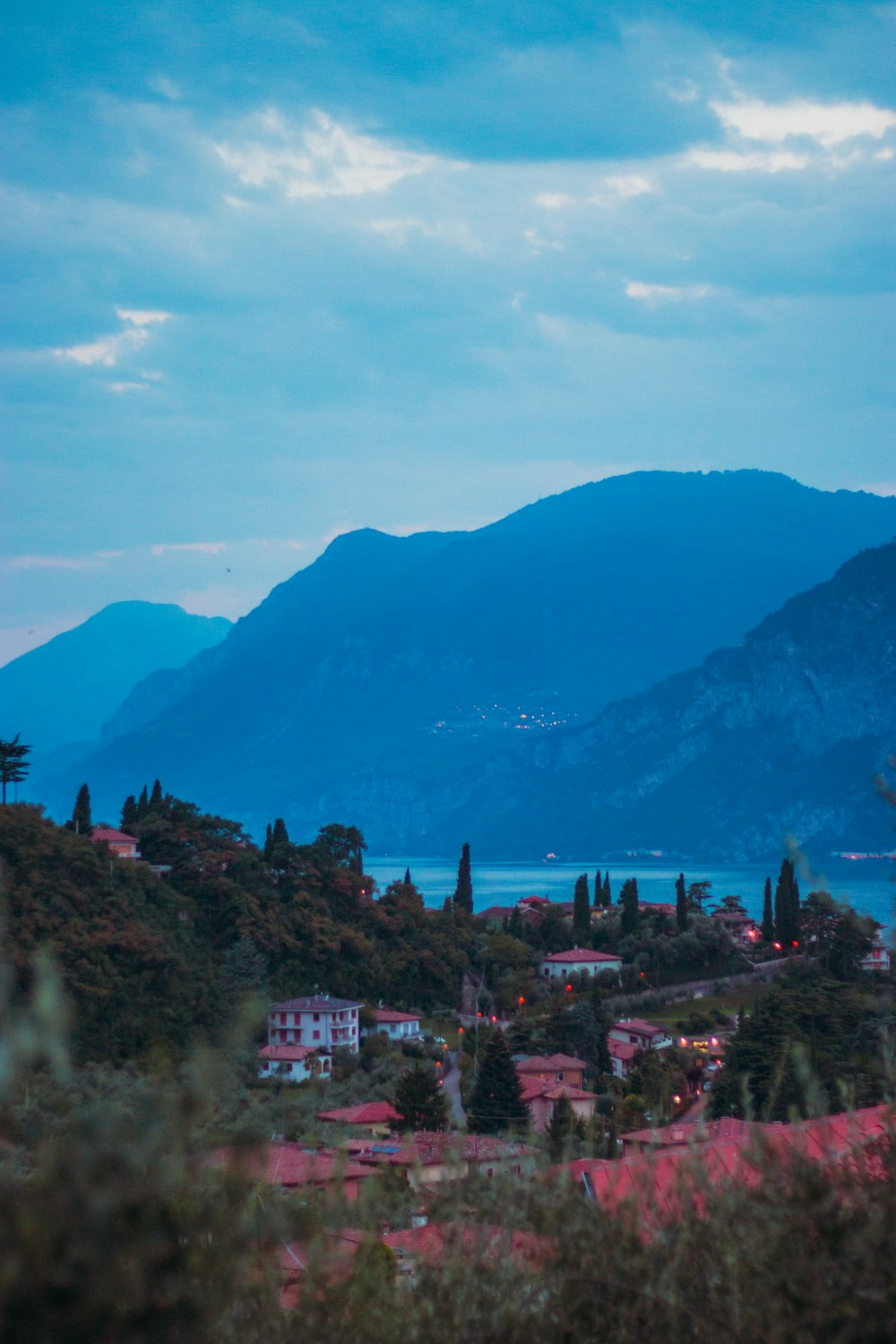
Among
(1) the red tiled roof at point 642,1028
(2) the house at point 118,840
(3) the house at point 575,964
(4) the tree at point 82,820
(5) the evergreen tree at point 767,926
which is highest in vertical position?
(4) the tree at point 82,820

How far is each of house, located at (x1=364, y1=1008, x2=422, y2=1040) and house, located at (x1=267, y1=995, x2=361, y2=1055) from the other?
1751mm

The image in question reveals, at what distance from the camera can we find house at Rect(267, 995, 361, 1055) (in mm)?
40219

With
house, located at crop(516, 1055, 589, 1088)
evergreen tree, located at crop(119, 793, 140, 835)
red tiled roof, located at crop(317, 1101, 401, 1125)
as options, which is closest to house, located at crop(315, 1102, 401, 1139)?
red tiled roof, located at crop(317, 1101, 401, 1125)

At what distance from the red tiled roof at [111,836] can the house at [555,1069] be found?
1742cm

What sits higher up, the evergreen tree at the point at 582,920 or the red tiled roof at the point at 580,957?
the evergreen tree at the point at 582,920

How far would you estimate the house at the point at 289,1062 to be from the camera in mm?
36000

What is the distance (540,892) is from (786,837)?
119 meters

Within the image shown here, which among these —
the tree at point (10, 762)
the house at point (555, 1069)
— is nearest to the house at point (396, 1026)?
the house at point (555, 1069)

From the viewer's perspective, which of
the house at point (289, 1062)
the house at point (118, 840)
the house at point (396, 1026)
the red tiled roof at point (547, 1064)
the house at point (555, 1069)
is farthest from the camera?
the house at point (118, 840)

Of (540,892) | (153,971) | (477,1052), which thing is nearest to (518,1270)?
(477,1052)

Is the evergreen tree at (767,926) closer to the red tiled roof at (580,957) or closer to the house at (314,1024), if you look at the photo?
the red tiled roof at (580,957)

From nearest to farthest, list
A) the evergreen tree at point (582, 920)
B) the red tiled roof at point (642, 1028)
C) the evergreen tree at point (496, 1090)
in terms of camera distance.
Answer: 1. the evergreen tree at point (496, 1090)
2. the red tiled roof at point (642, 1028)
3. the evergreen tree at point (582, 920)

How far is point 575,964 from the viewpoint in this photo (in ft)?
172

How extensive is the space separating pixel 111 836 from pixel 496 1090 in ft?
76.7
